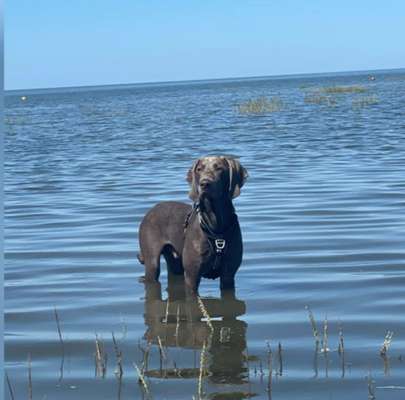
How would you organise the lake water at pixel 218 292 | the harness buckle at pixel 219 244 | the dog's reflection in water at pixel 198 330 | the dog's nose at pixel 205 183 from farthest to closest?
the harness buckle at pixel 219 244
the dog's nose at pixel 205 183
the dog's reflection in water at pixel 198 330
the lake water at pixel 218 292

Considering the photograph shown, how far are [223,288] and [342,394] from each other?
2.99 meters

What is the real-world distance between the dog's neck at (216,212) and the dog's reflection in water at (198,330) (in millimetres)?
659

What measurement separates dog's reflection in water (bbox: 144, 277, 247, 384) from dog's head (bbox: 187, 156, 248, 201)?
93 cm

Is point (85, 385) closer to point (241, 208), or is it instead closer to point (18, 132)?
point (241, 208)

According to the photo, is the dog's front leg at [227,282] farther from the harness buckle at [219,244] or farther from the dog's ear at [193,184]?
the dog's ear at [193,184]

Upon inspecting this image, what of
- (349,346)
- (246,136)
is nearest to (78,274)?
(349,346)

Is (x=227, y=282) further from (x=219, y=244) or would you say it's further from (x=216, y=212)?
(x=216, y=212)

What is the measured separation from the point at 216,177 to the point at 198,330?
130cm

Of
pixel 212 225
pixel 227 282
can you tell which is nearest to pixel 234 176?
pixel 212 225

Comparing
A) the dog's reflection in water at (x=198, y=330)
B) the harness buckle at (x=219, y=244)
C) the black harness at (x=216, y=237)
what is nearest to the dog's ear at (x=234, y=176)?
the black harness at (x=216, y=237)

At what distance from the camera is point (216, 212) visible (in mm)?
7543

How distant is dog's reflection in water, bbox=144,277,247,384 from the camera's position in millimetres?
5613

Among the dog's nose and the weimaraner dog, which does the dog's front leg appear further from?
the dog's nose

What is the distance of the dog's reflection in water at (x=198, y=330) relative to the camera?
5.61 metres
